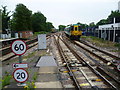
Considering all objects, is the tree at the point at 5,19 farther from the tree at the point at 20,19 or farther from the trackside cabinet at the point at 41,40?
the trackside cabinet at the point at 41,40

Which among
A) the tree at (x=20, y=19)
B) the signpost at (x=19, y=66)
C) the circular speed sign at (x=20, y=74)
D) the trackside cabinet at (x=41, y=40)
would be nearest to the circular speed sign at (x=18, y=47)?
the signpost at (x=19, y=66)

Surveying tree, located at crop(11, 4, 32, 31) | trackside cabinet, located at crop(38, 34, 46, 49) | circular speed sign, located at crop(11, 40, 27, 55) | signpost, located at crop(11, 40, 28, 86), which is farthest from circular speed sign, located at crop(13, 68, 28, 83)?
tree, located at crop(11, 4, 32, 31)

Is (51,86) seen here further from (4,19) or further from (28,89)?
(4,19)

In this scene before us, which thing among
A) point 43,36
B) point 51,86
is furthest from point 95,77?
point 43,36

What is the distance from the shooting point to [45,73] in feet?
24.5

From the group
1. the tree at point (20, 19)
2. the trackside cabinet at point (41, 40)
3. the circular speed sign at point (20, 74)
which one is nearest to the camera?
the circular speed sign at point (20, 74)

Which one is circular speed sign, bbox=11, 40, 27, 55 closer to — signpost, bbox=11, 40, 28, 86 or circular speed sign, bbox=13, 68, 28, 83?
signpost, bbox=11, 40, 28, 86

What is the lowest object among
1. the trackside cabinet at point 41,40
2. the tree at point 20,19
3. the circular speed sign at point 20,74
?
the circular speed sign at point 20,74

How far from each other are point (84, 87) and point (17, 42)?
3.42 meters

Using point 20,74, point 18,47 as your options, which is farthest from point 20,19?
point 20,74

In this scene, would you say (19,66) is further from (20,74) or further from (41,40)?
(41,40)

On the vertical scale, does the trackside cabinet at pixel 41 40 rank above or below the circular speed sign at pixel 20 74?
above

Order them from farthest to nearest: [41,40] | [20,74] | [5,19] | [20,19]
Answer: [5,19] < [20,19] < [41,40] < [20,74]

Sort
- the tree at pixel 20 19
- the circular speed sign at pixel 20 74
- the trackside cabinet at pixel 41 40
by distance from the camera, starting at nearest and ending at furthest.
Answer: the circular speed sign at pixel 20 74, the trackside cabinet at pixel 41 40, the tree at pixel 20 19
